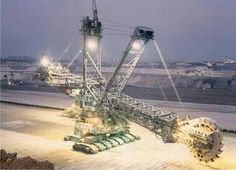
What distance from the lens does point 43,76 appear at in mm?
43062

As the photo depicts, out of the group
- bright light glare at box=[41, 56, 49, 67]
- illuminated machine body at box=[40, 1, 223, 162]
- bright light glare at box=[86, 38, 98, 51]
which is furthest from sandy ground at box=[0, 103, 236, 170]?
bright light glare at box=[86, 38, 98, 51]

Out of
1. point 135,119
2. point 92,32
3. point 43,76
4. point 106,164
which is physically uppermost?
point 92,32

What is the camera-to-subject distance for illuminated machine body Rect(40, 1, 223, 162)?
29172 mm

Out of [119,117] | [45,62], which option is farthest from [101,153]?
[45,62]

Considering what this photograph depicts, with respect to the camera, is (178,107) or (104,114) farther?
Answer: (178,107)

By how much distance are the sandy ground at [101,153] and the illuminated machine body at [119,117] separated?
1.44m

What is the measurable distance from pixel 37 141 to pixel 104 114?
8166mm

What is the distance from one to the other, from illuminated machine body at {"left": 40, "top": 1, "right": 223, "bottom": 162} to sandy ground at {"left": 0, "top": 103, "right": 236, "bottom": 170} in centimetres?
144

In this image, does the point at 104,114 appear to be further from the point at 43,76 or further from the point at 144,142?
the point at 43,76

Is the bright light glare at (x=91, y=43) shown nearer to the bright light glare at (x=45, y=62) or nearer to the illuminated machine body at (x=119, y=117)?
the illuminated machine body at (x=119, y=117)

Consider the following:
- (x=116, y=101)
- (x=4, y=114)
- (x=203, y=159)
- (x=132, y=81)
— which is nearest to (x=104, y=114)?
(x=116, y=101)

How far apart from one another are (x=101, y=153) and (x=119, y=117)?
201 inches

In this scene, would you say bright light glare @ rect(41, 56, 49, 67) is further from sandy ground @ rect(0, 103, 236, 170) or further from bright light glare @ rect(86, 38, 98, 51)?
sandy ground @ rect(0, 103, 236, 170)

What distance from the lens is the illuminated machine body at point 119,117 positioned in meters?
29.2
